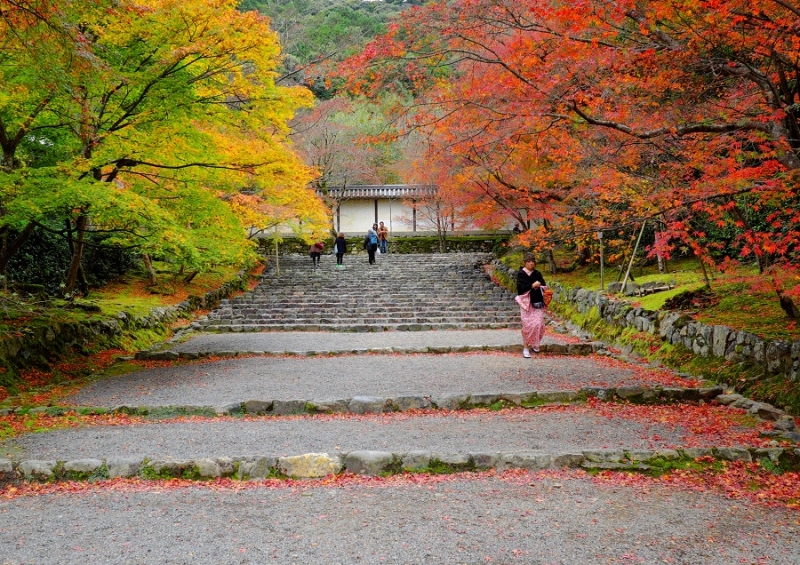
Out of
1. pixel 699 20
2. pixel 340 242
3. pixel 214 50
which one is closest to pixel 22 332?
pixel 214 50

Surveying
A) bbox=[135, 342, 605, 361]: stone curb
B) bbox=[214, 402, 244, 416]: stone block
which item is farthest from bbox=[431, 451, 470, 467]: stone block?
bbox=[135, 342, 605, 361]: stone curb

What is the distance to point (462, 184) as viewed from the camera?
16188 millimetres

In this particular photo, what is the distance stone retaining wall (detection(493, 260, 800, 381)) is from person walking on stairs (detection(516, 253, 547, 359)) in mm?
2144

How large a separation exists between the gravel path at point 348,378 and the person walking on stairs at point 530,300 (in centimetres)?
46

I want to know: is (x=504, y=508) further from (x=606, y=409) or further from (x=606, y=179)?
(x=606, y=179)

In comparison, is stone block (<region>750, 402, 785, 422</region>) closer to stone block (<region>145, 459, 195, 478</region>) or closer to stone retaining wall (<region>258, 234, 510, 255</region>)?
stone block (<region>145, 459, 195, 478</region>)

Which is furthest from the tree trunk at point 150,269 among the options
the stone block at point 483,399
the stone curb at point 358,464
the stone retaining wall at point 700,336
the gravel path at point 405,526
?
the gravel path at point 405,526

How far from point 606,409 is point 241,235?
865cm

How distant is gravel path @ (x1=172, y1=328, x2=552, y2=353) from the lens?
12.2 metres

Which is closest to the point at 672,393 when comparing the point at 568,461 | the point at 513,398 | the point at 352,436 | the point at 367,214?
the point at 513,398

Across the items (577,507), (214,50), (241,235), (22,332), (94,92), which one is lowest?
(577,507)

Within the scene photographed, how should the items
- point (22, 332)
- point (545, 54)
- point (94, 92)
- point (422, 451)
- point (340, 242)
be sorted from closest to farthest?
point (422, 451)
point (545, 54)
point (94, 92)
point (22, 332)
point (340, 242)

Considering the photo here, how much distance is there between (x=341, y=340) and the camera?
1329 centimetres

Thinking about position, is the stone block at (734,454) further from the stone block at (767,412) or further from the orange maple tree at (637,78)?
the orange maple tree at (637,78)
